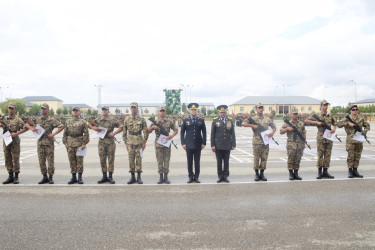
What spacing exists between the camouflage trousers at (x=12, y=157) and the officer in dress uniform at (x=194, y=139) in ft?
13.1

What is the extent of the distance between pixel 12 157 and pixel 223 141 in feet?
16.7

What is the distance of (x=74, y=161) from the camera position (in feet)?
23.1

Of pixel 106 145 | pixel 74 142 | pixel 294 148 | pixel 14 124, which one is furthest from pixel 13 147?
pixel 294 148

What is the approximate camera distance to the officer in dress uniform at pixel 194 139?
7.22 metres

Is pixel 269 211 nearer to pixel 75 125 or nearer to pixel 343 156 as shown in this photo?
pixel 75 125

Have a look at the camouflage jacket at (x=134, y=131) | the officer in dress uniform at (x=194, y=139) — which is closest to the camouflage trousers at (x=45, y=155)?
the camouflage jacket at (x=134, y=131)

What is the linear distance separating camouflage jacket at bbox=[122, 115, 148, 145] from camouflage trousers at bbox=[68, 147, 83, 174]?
1.18 meters

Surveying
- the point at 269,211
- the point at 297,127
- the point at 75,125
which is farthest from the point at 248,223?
the point at 75,125

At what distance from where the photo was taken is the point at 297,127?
738 cm

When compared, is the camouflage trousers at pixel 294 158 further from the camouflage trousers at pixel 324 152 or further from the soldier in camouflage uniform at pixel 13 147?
the soldier in camouflage uniform at pixel 13 147

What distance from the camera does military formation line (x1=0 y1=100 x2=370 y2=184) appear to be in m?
Answer: 7.04

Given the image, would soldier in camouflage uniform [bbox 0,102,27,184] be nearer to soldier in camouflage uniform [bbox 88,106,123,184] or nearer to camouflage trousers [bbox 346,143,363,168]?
soldier in camouflage uniform [bbox 88,106,123,184]

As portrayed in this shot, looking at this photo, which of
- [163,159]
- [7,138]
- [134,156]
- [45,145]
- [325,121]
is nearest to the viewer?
[7,138]

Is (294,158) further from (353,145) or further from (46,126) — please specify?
(46,126)
